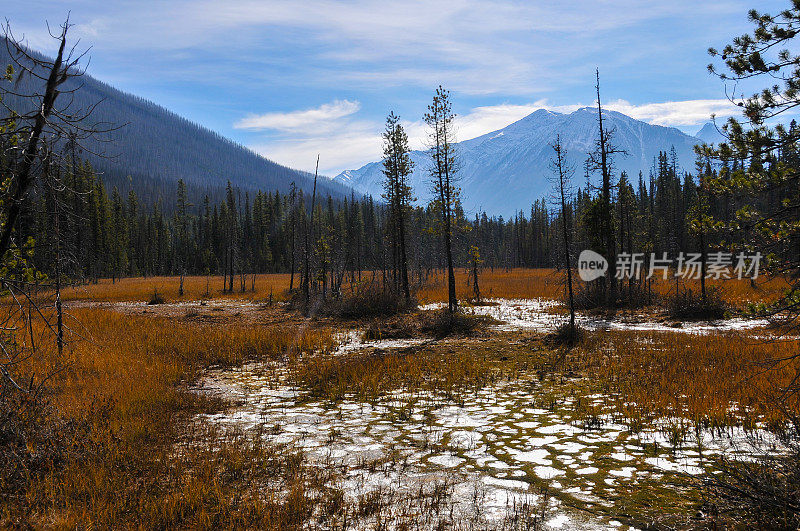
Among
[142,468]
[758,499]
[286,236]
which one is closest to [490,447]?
[758,499]

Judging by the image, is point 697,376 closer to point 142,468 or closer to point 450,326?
point 450,326

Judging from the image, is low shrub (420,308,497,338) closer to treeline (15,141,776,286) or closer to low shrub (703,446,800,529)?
low shrub (703,446,800,529)

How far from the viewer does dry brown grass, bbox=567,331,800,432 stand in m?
7.48

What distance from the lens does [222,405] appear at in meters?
8.70

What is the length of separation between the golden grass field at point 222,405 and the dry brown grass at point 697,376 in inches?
1.8

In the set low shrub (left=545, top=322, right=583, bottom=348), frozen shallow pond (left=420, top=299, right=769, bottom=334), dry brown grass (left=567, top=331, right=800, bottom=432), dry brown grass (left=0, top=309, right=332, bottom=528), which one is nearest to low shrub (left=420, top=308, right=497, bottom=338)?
frozen shallow pond (left=420, top=299, right=769, bottom=334)

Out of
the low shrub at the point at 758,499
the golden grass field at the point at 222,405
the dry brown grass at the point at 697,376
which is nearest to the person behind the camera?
the low shrub at the point at 758,499

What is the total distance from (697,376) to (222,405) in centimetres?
1052

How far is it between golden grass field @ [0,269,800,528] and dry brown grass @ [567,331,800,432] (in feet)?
0.15

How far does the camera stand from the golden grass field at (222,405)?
461 cm

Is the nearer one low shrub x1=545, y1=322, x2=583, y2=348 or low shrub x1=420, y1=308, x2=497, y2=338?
low shrub x1=545, y1=322, x2=583, y2=348

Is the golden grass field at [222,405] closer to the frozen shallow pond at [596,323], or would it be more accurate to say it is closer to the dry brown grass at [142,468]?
the dry brown grass at [142,468]

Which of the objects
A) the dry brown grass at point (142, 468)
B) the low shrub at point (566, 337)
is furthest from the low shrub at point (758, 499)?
the low shrub at point (566, 337)

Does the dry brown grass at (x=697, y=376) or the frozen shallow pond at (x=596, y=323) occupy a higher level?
the dry brown grass at (x=697, y=376)
